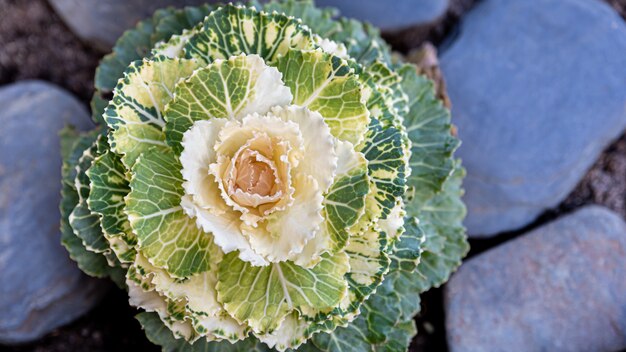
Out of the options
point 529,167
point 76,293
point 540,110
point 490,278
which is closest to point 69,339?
point 76,293

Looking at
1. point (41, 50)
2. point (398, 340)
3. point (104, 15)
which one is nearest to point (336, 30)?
point (398, 340)

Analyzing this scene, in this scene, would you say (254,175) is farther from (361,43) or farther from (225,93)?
(361,43)

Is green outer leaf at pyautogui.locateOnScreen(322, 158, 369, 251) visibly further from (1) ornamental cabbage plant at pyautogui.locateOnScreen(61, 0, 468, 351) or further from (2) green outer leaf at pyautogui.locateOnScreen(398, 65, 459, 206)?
(2) green outer leaf at pyautogui.locateOnScreen(398, 65, 459, 206)

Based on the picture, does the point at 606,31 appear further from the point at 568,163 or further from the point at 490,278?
the point at 490,278

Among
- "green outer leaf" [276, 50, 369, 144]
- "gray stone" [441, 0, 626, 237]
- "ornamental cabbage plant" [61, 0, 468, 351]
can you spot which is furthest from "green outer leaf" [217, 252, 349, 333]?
"gray stone" [441, 0, 626, 237]

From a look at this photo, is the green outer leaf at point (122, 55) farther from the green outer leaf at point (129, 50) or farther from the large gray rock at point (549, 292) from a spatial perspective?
the large gray rock at point (549, 292)

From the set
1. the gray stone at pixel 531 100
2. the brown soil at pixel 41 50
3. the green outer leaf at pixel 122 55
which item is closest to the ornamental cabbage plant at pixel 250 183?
the green outer leaf at pixel 122 55
